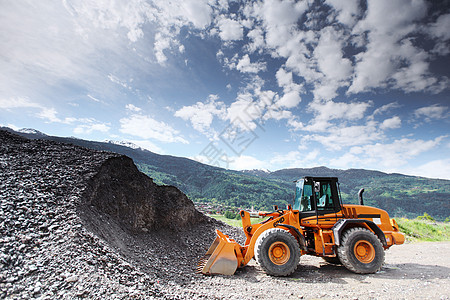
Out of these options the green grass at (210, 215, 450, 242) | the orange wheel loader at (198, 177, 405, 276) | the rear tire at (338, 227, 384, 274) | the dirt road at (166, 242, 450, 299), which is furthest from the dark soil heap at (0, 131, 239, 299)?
the green grass at (210, 215, 450, 242)

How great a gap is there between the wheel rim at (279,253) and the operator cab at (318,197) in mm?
1197

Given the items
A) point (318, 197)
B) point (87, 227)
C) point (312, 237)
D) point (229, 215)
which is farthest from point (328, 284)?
point (229, 215)

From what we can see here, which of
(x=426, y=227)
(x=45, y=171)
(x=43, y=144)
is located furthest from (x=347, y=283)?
(x=426, y=227)

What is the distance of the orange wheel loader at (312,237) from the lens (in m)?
5.68

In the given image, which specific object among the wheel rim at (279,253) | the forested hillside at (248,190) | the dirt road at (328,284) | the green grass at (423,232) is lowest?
the dirt road at (328,284)

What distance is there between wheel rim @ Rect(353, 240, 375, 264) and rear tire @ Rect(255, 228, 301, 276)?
176cm

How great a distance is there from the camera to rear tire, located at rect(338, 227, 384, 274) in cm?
592

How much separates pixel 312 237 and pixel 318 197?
1247mm

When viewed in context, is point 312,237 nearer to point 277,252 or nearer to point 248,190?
point 277,252

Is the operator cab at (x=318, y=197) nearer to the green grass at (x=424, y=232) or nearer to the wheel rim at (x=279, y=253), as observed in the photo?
the wheel rim at (x=279, y=253)

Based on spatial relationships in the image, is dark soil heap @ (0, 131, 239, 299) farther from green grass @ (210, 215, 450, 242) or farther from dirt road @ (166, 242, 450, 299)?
green grass @ (210, 215, 450, 242)

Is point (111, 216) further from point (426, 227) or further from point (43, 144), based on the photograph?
point (426, 227)

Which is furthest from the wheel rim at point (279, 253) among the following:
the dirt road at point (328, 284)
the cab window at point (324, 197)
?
the cab window at point (324, 197)

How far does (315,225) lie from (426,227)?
→ 14.4m
